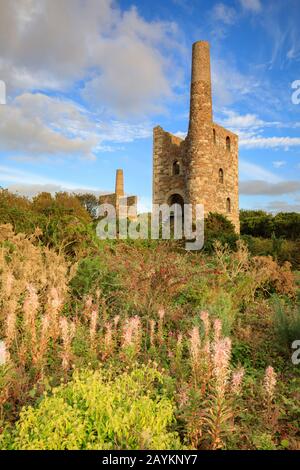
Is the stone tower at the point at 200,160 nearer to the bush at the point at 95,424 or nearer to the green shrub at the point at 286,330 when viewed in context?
the green shrub at the point at 286,330

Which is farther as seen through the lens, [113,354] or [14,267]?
[14,267]

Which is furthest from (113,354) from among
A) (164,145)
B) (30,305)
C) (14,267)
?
(164,145)

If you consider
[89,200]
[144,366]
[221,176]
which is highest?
[89,200]

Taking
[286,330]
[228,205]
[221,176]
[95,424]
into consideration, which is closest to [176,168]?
[221,176]

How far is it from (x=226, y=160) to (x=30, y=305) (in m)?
22.8

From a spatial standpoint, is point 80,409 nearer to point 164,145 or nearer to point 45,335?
point 45,335

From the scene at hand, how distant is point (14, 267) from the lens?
575cm

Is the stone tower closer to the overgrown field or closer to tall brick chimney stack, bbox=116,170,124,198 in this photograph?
tall brick chimney stack, bbox=116,170,124,198

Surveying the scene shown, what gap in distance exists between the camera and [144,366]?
3092 millimetres

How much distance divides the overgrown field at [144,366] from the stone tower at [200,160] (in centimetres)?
1498

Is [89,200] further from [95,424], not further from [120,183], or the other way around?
[95,424]

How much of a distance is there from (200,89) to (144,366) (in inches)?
826
